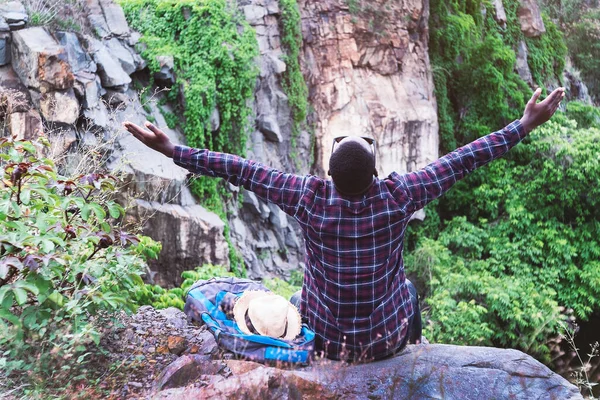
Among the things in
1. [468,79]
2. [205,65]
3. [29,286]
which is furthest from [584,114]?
[29,286]

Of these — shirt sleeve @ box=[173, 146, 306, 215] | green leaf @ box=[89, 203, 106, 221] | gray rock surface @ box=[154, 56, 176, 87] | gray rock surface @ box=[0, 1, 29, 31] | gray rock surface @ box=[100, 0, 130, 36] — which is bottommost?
green leaf @ box=[89, 203, 106, 221]

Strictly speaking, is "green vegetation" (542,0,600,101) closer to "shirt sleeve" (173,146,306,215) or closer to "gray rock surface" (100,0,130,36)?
"gray rock surface" (100,0,130,36)

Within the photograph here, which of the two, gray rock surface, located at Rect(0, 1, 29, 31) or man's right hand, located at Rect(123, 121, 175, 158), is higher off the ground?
gray rock surface, located at Rect(0, 1, 29, 31)

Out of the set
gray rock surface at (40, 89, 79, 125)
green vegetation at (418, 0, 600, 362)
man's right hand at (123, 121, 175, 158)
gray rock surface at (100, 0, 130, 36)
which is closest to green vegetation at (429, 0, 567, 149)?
green vegetation at (418, 0, 600, 362)

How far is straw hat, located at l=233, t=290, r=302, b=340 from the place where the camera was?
8.87ft

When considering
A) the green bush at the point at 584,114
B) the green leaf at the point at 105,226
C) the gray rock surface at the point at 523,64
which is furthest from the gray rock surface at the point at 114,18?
the green bush at the point at 584,114

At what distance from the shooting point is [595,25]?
683 inches

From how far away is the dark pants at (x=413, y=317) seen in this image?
9.36ft

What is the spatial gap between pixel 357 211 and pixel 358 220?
0.04m

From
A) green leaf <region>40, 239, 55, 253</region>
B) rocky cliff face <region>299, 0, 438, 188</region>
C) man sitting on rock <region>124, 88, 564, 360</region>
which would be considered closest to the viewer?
green leaf <region>40, 239, 55, 253</region>

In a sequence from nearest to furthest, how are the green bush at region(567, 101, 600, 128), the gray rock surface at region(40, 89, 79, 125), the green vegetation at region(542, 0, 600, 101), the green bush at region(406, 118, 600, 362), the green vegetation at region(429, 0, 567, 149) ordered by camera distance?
the gray rock surface at region(40, 89, 79, 125) < the green bush at region(406, 118, 600, 362) < the green vegetation at region(429, 0, 567, 149) < the green bush at region(567, 101, 600, 128) < the green vegetation at region(542, 0, 600, 101)

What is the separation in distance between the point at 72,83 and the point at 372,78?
689cm

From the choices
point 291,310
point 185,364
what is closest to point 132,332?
point 185,364

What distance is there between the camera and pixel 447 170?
2.56 meters
